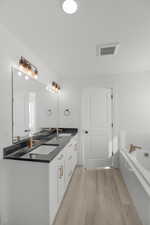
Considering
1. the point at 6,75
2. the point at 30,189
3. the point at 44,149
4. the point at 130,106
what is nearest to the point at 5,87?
the point at 6,75

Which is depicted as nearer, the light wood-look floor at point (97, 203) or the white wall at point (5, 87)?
the white wall at point (5, 87)

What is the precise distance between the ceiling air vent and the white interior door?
1275 mm

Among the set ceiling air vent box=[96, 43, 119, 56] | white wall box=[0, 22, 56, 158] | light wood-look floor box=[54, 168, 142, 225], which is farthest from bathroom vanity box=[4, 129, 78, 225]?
ceiling air vent box=[96, 43, 119, 56]

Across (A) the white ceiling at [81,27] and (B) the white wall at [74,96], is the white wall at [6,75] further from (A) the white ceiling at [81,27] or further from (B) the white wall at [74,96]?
(B) the white wall at [74,96]

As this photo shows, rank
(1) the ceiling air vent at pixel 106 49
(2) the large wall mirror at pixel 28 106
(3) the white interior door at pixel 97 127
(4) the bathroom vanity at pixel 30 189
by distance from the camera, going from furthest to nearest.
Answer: (3) the white interior door at pixel 97 127
(1) the ceiling air vent at pixel 106 49
(2) the large wall mirror at pixel 28 106
(4) the bathroom vanity at pixel 30 189

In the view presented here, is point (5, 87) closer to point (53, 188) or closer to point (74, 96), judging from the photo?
point (53, 188)

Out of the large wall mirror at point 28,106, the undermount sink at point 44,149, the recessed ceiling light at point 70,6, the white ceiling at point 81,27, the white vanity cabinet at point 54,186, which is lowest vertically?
the white vanity cabinet at point 54,186

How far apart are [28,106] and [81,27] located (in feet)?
4.65

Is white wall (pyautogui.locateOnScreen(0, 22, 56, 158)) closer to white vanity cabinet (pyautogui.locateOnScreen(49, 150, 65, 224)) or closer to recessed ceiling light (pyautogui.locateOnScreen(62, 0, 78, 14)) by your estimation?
white vanity cabinet (pyautogui.locateOnScreen(49, 150, 65, 224))

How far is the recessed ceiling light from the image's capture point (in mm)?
1154

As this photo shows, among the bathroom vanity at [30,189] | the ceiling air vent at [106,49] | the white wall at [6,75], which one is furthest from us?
the ceiling air vent at [106,49]

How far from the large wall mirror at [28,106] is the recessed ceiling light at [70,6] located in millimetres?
1001

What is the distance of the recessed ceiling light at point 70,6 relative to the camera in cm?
115

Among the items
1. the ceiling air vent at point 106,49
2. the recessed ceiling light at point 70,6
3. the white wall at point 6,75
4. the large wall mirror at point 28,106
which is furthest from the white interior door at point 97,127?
the recessed ceiling light at point 70,6
